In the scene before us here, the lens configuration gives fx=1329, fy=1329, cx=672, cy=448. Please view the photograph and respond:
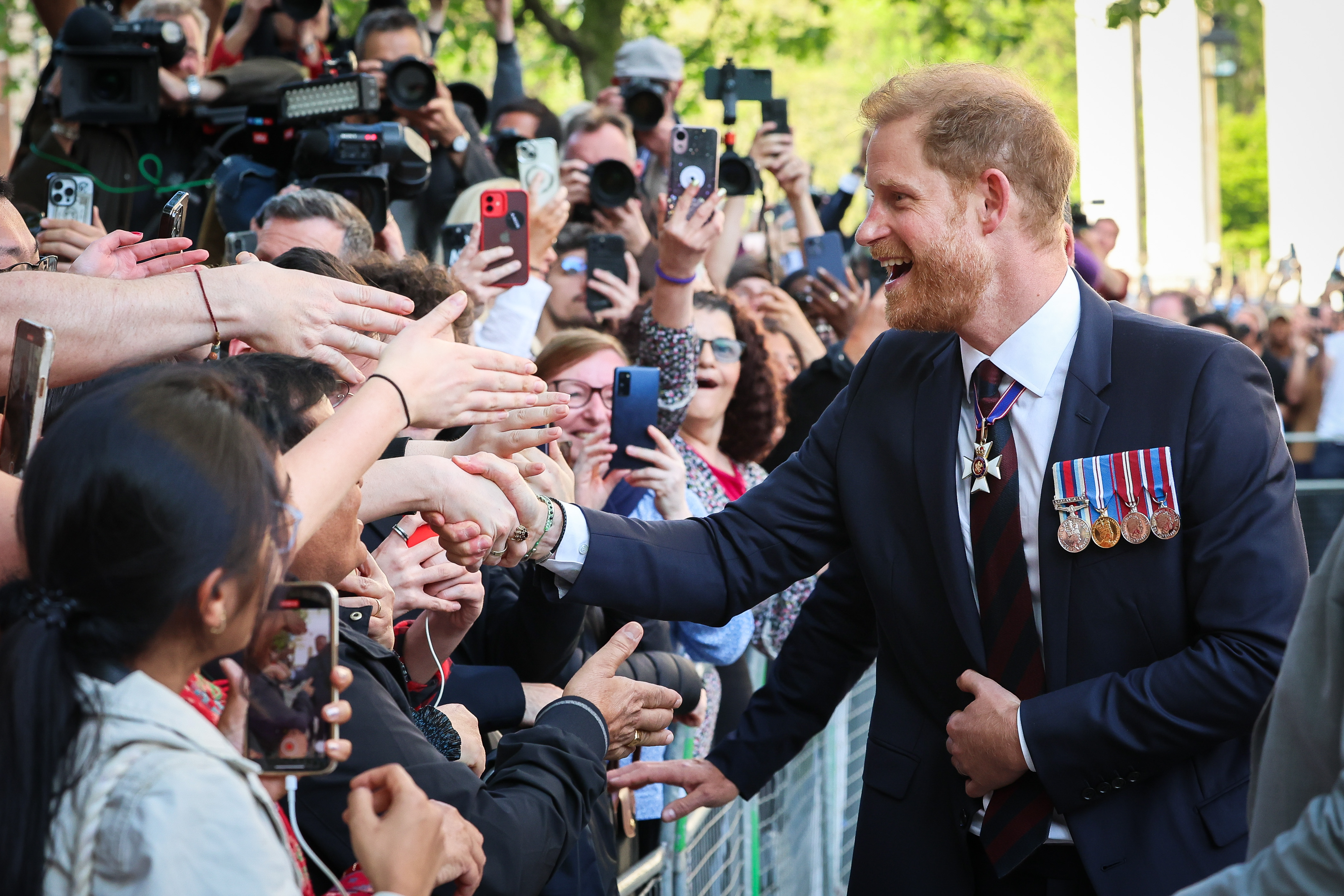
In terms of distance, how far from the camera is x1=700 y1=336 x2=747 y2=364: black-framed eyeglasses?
4.38 metres

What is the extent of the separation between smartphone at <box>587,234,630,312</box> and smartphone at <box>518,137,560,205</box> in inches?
9.7

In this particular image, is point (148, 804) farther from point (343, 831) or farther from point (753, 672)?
point (753, 672)

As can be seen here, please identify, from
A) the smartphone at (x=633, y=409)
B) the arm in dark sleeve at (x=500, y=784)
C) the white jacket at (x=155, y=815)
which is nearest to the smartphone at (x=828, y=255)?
the smartphone at (x=633, y=409)

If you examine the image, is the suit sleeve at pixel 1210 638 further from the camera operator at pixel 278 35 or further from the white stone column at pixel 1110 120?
the white stone column at pixel 1110 120

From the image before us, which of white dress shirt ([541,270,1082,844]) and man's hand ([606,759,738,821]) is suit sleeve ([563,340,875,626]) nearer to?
white dress shirt ([541,270,1082,844])

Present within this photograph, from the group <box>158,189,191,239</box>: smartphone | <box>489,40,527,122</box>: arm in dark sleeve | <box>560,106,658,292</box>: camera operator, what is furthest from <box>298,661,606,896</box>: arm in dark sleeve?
<box>489,40,527,122</box>: arm in dark sleeve

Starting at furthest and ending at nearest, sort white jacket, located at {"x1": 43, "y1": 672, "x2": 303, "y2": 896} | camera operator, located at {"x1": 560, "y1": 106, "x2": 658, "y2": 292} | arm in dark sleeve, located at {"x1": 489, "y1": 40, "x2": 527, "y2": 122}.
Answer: arm in dark sleeve, located at {"x1": 489, "y1": 40, "x2": 527, "y2": 122} < camera operator, located at {"x1": 560, "y1": 106, "x2": 658, "y2": 292} < white jacket, located at {"x1": 43, "y1": 672, "x2": 303, "y2": 896}

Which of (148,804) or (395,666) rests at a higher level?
(148,804)

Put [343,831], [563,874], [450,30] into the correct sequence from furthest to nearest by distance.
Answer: [450,30] < [563,874] < [343,831]

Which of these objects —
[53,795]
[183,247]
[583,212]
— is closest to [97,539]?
[53,795]

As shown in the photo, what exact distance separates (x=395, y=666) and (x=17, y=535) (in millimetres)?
666

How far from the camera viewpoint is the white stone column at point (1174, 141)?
2781 cm

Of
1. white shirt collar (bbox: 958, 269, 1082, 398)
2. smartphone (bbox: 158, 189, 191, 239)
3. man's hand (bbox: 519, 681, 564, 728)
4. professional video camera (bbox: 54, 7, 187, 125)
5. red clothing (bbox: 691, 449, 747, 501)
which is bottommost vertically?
red clothing (bbox: 691, 449, 747, 501)

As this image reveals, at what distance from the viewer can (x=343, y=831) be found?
179 cm
